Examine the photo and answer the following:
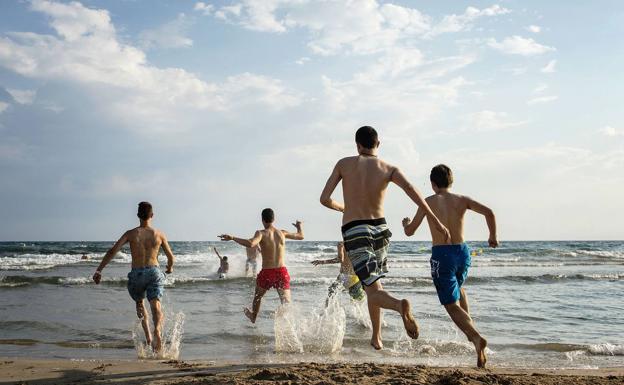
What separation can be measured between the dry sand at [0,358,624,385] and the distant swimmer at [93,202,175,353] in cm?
79

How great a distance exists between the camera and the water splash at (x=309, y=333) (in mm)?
7434

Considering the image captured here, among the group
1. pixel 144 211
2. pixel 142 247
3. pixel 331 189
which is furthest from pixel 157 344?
pixel 331 189

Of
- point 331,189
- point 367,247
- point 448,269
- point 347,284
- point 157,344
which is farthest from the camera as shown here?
point 347,284

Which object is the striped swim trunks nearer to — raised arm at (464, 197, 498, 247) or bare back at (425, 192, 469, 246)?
bare back at (425, 192, 469, 246)

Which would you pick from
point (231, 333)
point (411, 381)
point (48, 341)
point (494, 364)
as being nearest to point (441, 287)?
point (411, 381)

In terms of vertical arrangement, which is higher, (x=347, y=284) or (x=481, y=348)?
(x=347, y=284)

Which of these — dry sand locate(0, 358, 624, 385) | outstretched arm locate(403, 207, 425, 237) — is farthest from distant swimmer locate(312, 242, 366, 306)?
outstretched arm locate(403, 207, 425, 237)

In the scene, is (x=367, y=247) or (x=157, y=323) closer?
(x=367, y=247)

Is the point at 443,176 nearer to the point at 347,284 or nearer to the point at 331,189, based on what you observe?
the point at 331,189

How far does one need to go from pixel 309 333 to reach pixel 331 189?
373cm

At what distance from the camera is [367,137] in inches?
199

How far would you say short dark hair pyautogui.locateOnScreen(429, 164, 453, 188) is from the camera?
5566 millimetres

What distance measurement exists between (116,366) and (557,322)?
7515 mm

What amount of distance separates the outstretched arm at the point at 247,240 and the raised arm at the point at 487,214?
3.06m
